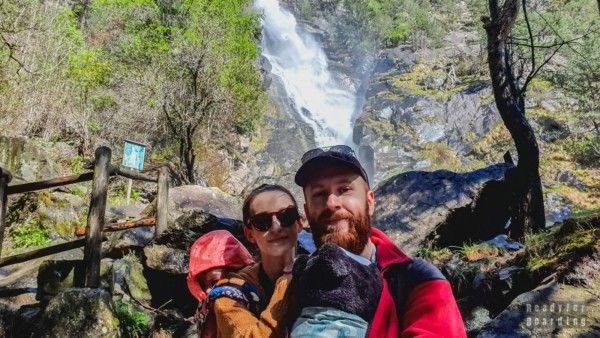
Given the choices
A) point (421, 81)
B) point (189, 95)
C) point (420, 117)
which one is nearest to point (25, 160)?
point (189, 95)

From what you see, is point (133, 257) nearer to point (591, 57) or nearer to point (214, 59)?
point (214, 59)

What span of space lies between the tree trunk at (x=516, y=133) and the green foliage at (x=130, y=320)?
16.5 ft

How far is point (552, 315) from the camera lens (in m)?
2.96

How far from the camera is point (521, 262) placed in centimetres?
443

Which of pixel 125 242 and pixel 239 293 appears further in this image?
pixel 125 242

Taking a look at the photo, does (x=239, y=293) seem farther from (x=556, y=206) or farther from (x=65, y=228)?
(x=556, y=206)

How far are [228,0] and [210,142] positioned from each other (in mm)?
6271

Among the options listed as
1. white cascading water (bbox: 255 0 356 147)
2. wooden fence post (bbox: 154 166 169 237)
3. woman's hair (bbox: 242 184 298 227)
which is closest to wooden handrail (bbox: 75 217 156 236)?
wooden fence post (bbox: 154 166 169 237)

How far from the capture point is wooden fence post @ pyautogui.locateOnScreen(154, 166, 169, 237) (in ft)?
20.1

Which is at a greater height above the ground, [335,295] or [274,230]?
[274,230]

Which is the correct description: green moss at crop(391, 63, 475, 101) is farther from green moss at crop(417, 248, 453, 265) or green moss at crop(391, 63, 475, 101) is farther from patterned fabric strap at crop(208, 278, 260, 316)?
patterned fabric strap at crop(208, 278, 260, 316)

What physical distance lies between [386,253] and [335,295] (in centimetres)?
46

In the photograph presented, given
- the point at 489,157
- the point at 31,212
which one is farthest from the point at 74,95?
the point at 489,157

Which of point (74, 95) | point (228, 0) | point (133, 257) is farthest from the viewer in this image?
point (228, 0)
